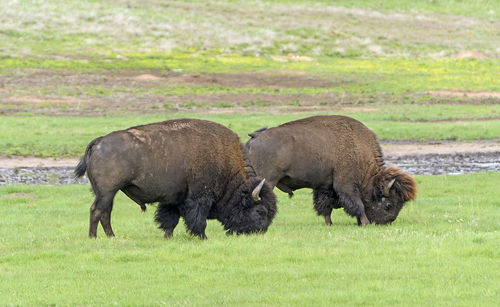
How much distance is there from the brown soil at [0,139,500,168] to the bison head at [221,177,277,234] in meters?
12.0

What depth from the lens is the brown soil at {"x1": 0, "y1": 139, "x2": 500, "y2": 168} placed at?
23516 mm

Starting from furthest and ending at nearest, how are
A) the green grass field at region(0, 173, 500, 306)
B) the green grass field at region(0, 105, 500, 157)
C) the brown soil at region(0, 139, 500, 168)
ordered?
1. the green grass field at region(0, 105, 500, 157)
2. the brown soil at region(0, 139, 500, 168)
3. the green grass field at region(0, 173, 500, 306)

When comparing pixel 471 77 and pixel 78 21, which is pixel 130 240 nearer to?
pixel 471 77

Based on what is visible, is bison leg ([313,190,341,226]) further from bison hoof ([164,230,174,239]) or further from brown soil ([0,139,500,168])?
brown soil ([0,139,500,168])

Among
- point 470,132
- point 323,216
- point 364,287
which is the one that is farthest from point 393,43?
point 364,287

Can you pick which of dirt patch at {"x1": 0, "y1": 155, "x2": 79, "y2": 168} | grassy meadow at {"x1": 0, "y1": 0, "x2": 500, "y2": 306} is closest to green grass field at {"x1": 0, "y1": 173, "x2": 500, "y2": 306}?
grassy meadow at {"x1": 0, "y1": 0, "x2": 500, "y2": 306}

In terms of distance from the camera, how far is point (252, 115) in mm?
33812

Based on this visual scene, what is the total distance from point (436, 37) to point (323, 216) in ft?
184

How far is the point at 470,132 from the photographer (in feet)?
95.3

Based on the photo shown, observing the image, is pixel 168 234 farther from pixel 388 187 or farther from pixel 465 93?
pixel 465 93

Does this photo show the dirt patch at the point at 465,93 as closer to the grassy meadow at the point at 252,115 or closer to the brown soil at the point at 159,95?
the brown soil at the point at 159,95

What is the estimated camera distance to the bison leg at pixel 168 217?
41.1ft

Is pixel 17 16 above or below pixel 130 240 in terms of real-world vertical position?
below

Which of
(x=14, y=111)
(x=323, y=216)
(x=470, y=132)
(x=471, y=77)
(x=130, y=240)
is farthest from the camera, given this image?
(x=471, y=77)
